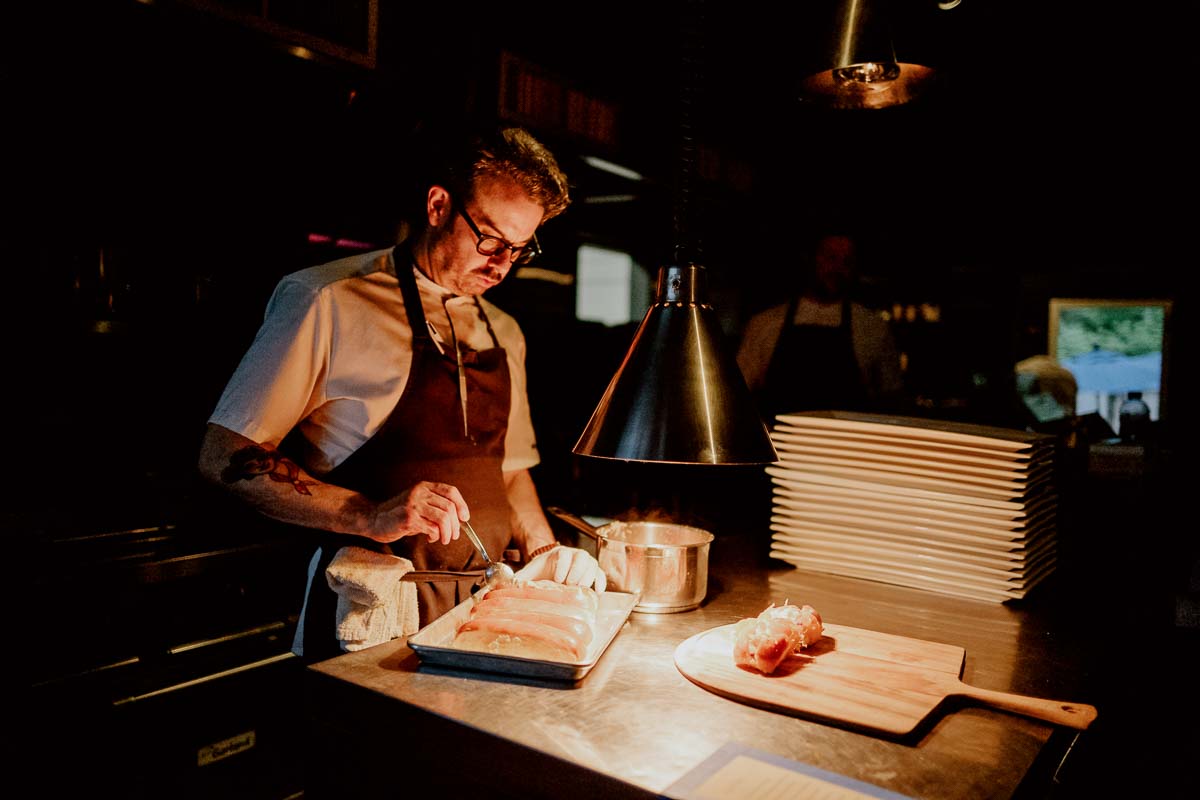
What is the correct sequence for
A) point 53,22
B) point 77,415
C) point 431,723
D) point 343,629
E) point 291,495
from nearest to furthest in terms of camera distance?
point 431,723
point 343,629
point 291,495
point 53,22
point 77,415

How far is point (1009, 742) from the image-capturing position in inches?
45.8

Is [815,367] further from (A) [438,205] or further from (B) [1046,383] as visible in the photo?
(B) [1046,383]

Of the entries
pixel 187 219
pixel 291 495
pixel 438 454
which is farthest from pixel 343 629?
pixel 187 219

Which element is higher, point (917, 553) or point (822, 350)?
point (822, 350)

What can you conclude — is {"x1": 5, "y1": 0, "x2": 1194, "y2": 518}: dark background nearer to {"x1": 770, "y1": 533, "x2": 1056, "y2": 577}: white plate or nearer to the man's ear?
Result: the man's ear

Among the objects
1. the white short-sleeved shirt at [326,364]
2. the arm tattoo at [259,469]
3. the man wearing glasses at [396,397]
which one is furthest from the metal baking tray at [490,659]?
the white short-sleeved shirt at [326,364]

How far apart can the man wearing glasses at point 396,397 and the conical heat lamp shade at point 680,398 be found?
471 mm

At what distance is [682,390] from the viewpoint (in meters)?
1.32

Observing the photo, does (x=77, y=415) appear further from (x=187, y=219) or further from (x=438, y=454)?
(x=438, y=454)

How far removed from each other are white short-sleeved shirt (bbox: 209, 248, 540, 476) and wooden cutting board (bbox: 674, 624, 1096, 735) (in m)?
0.95

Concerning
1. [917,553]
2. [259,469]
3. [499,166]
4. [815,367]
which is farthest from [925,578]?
[815,367]

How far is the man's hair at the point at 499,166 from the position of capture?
197 centimetres

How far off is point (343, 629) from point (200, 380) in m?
1.74

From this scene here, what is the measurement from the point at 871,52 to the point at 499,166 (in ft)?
2.96
